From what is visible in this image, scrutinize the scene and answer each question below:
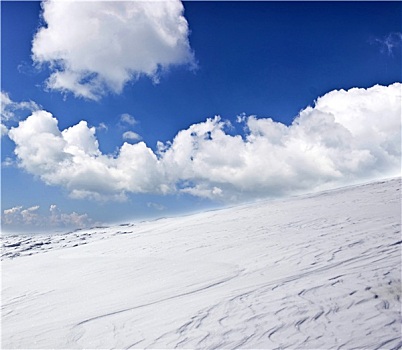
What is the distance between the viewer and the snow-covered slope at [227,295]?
18.8 ft

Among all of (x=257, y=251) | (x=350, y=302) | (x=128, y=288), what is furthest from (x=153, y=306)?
(x=257, y=251)

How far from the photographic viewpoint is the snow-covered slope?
18.8ft

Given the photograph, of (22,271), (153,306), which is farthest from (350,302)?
(22,271)

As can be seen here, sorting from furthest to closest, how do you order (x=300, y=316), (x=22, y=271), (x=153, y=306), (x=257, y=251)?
(x=22, y=271) < (x=257, y=251) < (x=153, y=306) < (x=300, y=316)

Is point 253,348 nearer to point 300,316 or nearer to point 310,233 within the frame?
point 300,316

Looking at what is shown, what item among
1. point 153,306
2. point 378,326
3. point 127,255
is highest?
point 127,255

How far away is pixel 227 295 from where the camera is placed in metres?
7.54

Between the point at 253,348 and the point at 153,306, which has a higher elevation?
the point at 153,306

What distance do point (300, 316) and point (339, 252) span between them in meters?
4.80

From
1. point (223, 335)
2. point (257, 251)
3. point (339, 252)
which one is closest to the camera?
point (223, 335)

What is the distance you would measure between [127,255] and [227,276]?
22.4 feet

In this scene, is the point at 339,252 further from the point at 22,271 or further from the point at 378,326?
the point at 22,271

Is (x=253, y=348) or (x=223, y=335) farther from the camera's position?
(x=223, y=335)

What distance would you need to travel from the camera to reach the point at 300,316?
6.13 meters
